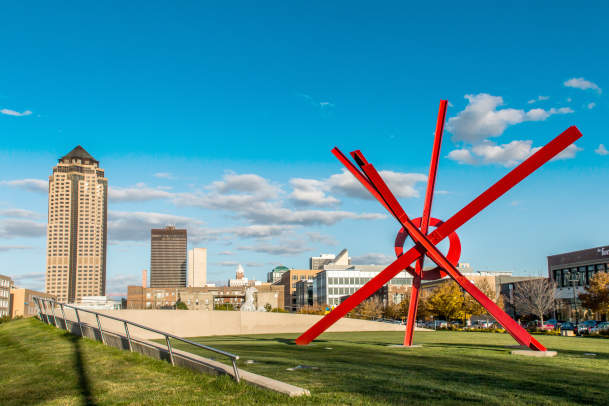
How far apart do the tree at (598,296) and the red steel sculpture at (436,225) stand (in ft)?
106

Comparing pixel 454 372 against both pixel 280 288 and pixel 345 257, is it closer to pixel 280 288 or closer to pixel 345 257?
pixel 280 288

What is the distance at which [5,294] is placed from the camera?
10375 cm

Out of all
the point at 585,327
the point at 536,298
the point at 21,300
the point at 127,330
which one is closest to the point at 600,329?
→ the point at 585,327

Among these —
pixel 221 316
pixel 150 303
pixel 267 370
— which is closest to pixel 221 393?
pixel 267 370

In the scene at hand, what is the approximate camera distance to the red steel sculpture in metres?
16.6

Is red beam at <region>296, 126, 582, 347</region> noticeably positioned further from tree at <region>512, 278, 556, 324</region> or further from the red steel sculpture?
tree at <region>512, 278, 556, 324</region>

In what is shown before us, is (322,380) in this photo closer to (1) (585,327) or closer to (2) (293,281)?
(1) (585,327)

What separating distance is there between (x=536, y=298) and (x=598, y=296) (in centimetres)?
1334

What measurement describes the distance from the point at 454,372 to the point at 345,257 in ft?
450

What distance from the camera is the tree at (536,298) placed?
57.1 metres

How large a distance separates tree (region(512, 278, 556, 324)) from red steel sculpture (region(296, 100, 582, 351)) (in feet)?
132

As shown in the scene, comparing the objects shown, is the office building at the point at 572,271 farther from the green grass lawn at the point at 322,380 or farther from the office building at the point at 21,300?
the office building at the point at 21,300

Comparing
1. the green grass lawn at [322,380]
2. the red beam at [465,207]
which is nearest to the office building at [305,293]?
the red beam at [465,207]

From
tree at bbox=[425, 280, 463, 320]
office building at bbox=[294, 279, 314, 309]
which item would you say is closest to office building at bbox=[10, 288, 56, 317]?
office building at bbox=[294, 279, 314, 309]
